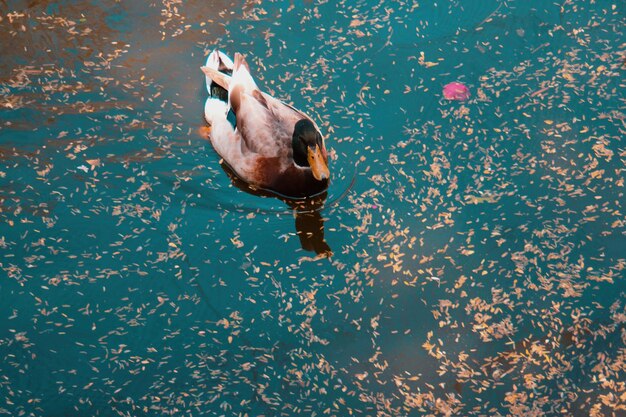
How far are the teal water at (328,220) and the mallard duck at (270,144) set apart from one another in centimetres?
14

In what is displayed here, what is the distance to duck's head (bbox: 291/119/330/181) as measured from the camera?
5211mm

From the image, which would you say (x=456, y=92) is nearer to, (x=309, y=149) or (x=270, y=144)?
(x=309, y=149)

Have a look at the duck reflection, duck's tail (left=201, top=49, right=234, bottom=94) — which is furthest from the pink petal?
duck's tail (left=201, top=49, right=234, bottom=94)

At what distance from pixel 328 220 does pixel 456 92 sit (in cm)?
149

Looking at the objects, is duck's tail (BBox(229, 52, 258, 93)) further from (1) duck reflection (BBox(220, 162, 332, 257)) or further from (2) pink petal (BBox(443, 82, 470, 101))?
(2) pink petal (BBox(443, 82, 470, 101))

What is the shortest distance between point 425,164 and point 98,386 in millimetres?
2519

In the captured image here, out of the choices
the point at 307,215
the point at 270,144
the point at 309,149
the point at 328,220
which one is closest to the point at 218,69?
the point at 270,144

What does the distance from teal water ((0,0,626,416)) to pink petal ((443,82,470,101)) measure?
0.19 feet

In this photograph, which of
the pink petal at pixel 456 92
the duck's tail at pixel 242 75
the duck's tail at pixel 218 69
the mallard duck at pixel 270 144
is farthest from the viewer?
the pink petal at pixel 456 92

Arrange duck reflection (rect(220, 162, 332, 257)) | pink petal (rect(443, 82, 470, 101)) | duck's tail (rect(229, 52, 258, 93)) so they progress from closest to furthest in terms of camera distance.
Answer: duck reflection (rect(220, 162, 332, 257))
duck's tail (rect(229, 52, 258, 93))
pink petal (rect(443, 82, 470, 101))

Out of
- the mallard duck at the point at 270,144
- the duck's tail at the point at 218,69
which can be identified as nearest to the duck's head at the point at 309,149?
the mallard duck at the point at 270,144

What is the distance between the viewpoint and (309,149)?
522cm

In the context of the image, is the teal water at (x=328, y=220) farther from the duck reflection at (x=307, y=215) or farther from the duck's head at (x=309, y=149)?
the duck's head at (x=309, y=149)

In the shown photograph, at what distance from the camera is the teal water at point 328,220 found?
4527 millimetres
